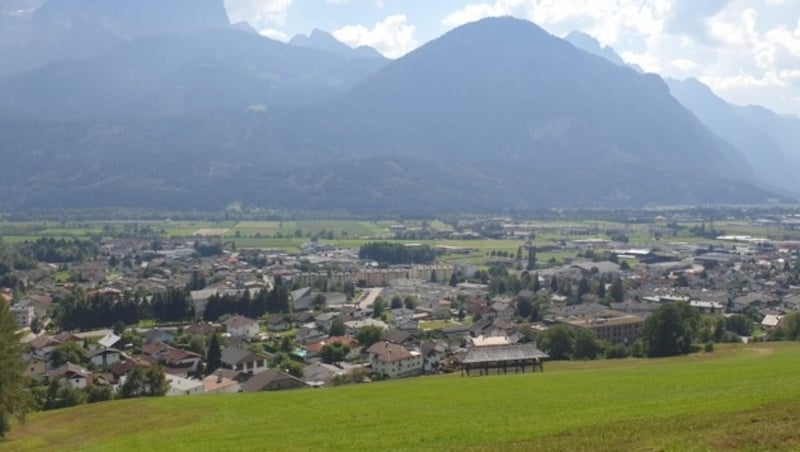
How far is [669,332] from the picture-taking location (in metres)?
44.5

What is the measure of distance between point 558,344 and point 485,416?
29.6 m

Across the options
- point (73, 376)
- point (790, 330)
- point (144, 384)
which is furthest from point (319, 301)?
point (790, 330)

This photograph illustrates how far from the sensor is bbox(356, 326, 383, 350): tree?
58259mm

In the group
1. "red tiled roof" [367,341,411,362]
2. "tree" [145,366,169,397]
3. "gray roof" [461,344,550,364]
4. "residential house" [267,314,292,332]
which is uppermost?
"gray roof" [461,344,550,364]

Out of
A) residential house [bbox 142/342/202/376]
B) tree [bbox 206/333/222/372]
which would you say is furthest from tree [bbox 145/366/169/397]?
tree [bbox 206/333/222/372]

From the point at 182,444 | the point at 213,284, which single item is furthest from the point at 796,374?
the point at 213,284

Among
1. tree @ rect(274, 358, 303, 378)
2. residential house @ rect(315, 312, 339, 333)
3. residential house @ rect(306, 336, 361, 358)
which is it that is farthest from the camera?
residential house @ rect(315, 312, 339, 333)

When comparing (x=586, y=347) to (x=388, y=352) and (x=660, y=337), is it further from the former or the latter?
(x=388, y=352)

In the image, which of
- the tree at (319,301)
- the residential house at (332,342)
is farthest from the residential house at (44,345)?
the tree at (319,301)

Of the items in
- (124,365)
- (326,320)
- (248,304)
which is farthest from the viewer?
(248,304)

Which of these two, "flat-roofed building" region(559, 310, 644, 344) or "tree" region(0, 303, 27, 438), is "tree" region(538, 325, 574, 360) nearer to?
"flat-roofed building" region(559, 310, 644, 344)

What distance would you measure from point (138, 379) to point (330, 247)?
10551cm

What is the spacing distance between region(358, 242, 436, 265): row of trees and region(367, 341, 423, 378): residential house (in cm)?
7024

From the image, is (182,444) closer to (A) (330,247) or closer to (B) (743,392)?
(B) (743,392)
